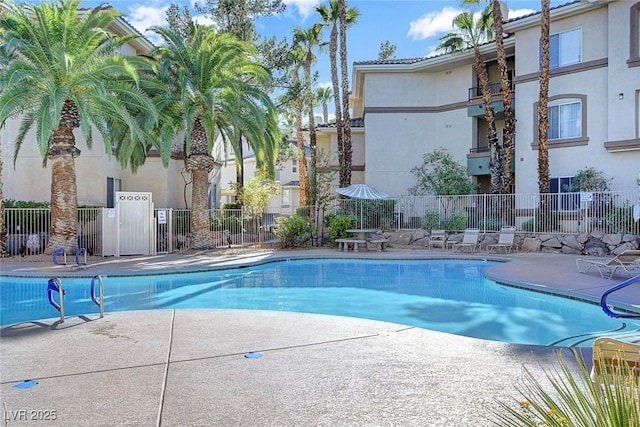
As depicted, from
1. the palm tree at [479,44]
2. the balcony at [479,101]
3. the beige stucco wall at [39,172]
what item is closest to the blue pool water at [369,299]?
the beige stucco wall at [39,172]

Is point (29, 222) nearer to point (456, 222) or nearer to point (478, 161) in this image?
point (456, 222)

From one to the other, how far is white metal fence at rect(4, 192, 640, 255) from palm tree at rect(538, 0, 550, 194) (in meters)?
1.20

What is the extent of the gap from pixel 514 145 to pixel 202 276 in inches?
683

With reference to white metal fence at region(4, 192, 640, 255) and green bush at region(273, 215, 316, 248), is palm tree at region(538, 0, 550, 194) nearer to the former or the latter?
white metal fence at region(4, 192, 640, 255)

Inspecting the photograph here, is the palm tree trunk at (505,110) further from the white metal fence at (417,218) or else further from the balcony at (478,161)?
the balcony at (478,161)

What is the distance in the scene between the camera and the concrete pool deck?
13.6 ft

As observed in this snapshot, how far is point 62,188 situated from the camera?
16.9m

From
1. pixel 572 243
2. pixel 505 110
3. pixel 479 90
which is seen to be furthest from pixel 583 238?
pixel 479 90

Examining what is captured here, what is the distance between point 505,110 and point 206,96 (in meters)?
14.3

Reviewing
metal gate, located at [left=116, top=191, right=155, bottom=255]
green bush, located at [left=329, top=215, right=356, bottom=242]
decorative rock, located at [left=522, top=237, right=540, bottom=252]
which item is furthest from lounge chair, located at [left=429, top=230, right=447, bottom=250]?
metal gate, located at [left=116, top=191, right=155, bottom=255]

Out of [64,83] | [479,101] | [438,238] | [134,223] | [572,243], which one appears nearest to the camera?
[64,83]

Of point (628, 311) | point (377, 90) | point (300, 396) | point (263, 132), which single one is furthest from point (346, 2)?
point (300, 396)

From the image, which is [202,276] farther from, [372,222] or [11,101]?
[372,222]

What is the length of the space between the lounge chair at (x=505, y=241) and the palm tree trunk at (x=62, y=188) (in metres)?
17.0
